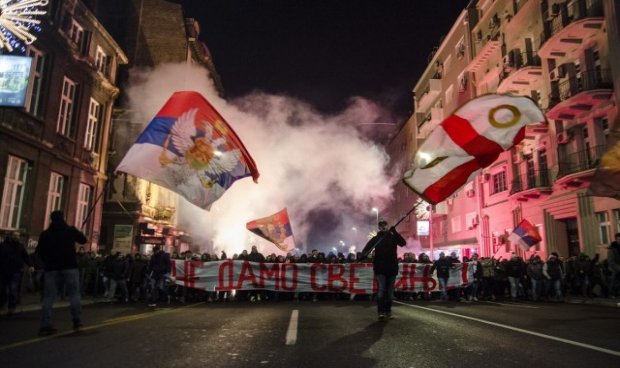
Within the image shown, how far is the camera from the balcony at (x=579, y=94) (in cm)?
2020

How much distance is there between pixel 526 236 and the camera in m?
19.8

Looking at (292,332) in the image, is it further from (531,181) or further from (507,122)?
(531,181)

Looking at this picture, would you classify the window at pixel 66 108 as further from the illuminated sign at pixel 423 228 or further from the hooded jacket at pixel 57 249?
the illuminated sign at pixel 423 228

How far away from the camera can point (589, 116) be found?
21.4 metres

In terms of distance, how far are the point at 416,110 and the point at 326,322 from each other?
4775cm

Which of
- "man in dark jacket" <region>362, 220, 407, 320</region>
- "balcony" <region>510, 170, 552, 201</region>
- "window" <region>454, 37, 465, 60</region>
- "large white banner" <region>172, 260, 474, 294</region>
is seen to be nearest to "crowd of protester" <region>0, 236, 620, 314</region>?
"large white banner" <region>172, 260, 474, 294</region>

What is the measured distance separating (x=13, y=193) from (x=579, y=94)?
2367cm

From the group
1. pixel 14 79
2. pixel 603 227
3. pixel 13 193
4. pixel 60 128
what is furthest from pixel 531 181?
pixel 13 193

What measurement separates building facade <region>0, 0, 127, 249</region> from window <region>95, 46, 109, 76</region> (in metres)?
0.05

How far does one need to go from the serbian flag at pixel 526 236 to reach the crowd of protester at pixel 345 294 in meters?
1.84

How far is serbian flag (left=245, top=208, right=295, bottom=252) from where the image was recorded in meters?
20.6

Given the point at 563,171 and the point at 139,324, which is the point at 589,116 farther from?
the point at 139,324

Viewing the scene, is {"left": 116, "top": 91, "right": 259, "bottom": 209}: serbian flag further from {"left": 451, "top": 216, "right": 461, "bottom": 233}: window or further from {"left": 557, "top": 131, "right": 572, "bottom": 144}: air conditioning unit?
{"left": 451, "top": 216, "right": 461, "bottom": 233}: window

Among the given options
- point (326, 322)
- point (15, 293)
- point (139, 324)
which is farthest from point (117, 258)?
point (326, 322)
